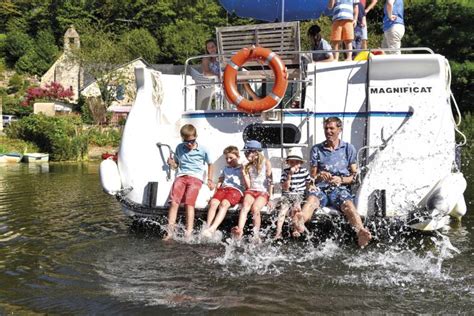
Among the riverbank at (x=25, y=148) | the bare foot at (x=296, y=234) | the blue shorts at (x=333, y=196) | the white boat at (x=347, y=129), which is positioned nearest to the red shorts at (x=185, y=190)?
the white boat at (x=347, y=129)

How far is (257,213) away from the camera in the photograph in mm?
6965

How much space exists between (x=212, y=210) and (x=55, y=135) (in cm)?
2049

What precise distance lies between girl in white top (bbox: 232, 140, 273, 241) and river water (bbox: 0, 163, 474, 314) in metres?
0.41

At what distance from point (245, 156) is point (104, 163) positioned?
1994 mm

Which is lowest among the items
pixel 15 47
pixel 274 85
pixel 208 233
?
pixel 208 233

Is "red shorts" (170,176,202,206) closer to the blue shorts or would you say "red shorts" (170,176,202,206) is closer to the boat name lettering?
the blue shorts

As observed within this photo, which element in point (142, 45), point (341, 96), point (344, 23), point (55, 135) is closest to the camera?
point (341, 96)

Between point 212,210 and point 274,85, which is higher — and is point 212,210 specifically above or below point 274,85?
below

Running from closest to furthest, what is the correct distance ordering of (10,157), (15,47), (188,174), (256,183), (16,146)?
(256,183), (188,174), (10,157), (16,146), (15,47)

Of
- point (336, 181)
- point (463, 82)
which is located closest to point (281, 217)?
point (336, 181)

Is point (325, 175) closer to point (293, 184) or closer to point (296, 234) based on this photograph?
point (293, 184)

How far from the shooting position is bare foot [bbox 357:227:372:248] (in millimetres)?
6553

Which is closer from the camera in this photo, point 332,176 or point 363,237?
point 363,237

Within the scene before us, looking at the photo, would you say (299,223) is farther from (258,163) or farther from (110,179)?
(110,179)
